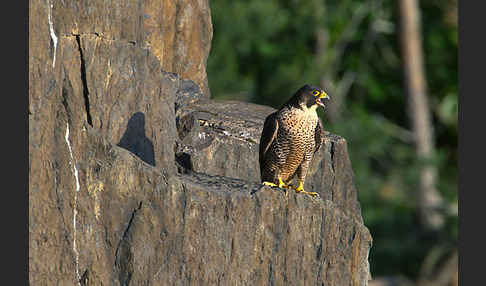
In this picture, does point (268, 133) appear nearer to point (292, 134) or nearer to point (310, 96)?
point (292, 134)

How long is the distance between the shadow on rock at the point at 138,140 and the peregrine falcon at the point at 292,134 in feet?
3.46

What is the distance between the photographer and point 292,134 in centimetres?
922

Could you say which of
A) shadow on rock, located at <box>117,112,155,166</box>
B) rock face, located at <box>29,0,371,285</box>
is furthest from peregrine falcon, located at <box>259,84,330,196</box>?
shadow on rock, located at <box>117,112,155,166</box>

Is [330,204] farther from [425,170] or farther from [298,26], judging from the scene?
[298,26]

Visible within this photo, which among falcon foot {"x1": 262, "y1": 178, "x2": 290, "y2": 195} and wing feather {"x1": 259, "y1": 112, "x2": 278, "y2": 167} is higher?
wing feather {"x1": 259, "y1": 112, "x2": 278, "y2": 167}

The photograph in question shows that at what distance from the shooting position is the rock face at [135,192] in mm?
7984

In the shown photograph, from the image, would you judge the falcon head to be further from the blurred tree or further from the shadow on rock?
the blurred tree

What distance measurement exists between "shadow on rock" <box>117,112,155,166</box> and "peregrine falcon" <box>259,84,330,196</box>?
1.05 m

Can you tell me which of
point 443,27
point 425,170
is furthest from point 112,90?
point 443,27

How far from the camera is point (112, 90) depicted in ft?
29.3

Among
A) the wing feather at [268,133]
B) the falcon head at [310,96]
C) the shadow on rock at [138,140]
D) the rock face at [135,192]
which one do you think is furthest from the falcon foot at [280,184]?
the shadow on rock at [138,140]

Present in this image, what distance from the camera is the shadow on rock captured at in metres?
9.02

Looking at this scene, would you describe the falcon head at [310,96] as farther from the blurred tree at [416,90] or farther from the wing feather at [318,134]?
the blurred tree at [416,90]

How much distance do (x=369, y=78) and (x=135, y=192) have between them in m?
21.6
